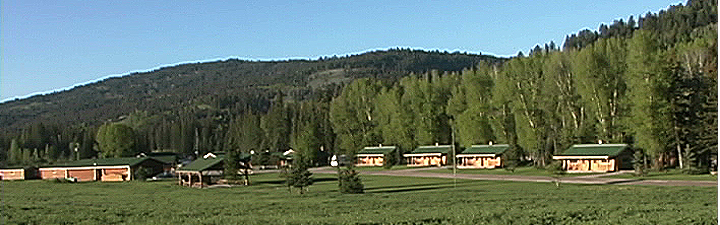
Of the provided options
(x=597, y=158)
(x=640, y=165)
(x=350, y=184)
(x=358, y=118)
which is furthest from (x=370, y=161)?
(x=350, y=184)

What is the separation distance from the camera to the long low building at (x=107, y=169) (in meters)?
83.8

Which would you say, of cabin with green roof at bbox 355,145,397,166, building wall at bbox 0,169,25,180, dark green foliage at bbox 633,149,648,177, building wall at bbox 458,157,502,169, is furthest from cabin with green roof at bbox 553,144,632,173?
building wall at bbox 0,169,25,180

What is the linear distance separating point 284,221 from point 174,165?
240 ft

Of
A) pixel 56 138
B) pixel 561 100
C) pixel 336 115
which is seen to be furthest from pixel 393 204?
pixel 56 138

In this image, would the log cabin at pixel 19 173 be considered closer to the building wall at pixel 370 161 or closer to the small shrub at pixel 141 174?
the small shrub at pixel 141 174

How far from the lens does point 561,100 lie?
7338 centimetres

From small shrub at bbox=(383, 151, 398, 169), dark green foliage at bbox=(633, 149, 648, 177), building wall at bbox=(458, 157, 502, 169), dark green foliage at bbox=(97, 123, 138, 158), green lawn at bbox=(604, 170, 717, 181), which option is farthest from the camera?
dark green foliage at bbox=(97, 123, 138, 158)

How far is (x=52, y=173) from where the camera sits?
91062 mm

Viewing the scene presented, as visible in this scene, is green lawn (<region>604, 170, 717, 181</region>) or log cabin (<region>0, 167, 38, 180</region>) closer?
green lawn (<region>604, 170, 717, 181</region>)

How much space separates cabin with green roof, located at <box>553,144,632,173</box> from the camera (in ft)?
210

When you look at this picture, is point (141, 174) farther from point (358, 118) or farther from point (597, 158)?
point (597, 158)

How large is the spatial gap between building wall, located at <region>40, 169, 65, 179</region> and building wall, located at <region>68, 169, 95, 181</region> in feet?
6.23

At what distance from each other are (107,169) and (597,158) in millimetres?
52384

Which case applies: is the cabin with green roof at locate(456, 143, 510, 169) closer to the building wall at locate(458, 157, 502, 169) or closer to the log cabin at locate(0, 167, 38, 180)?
the building wall at locate(458, 157, 502, 169)
